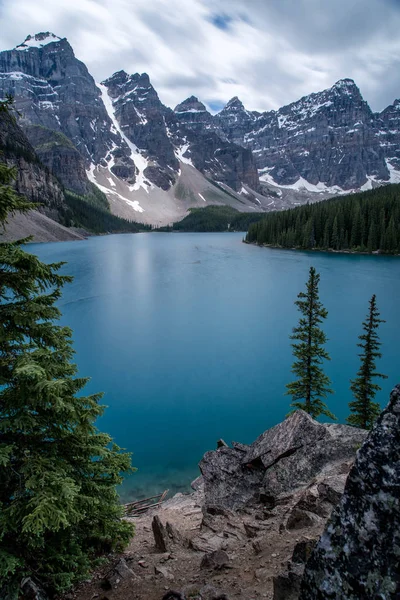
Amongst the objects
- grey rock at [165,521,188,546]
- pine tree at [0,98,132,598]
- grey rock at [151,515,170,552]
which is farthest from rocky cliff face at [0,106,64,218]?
grey rock at [151,515,170,552]

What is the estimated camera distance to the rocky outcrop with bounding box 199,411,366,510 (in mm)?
10961

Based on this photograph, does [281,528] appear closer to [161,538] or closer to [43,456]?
[161,538]

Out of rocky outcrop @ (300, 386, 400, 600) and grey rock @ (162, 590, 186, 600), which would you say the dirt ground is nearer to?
grey rock @ (162, 590, 186, 600)

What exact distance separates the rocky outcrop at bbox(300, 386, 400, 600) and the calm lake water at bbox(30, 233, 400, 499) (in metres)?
13.7

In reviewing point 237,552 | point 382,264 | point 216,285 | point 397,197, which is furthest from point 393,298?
point 397,197

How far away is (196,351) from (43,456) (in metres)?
26.5

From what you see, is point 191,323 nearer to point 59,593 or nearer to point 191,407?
point 191,407

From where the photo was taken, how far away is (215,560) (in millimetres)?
6832

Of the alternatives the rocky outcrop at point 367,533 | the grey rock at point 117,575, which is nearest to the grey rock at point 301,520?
the grey rock at point 117,575

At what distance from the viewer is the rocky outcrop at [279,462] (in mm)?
10961

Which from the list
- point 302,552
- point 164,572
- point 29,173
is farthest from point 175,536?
point 29,173

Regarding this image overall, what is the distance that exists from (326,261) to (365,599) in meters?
86.9

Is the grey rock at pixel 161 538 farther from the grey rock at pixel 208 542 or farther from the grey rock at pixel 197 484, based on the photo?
the grey rock at pixel 197 484

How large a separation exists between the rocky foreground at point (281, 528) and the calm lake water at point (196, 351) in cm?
546
